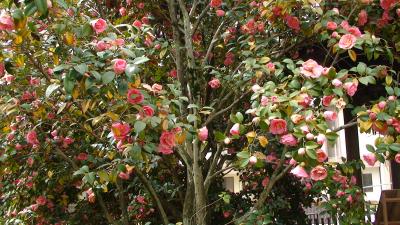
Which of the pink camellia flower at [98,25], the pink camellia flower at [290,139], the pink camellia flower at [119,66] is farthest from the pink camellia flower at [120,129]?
the pink camellia flower at [290,139]

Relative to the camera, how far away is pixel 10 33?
2.39 m

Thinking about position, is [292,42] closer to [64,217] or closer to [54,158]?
[54,158]

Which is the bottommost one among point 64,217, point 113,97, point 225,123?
point 64,217

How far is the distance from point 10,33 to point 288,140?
150 centimetres

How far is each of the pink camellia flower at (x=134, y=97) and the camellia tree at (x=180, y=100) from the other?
0.01 meters

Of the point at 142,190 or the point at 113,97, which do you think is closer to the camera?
the point at 113,97

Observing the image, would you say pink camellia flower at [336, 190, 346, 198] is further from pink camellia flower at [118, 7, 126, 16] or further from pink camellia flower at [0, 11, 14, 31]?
pink camellia flower at [0, 11, 14, 31]

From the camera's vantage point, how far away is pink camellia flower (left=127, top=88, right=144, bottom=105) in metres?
2.12

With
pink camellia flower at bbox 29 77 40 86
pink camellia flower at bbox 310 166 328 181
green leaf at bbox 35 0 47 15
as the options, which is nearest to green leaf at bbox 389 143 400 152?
pink camellia flower at bbox 310 166 328 181

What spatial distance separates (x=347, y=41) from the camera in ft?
8.64

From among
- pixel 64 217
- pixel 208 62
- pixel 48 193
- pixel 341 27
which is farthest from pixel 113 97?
pixel 64 217

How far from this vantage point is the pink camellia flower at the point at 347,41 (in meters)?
2.62

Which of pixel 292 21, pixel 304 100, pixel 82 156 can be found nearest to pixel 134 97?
pixel 304 100

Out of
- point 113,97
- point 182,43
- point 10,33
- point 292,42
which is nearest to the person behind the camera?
point 113,97
